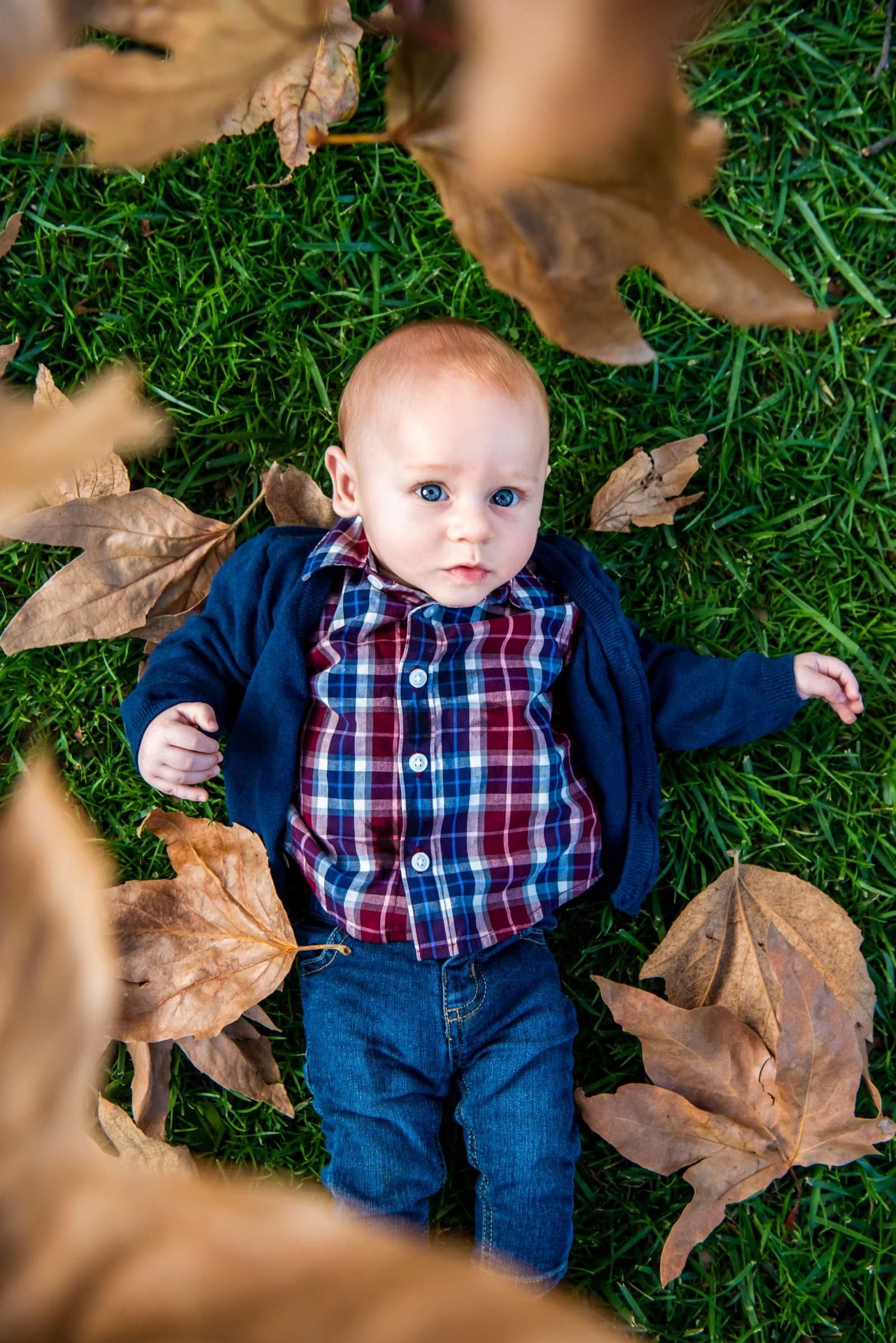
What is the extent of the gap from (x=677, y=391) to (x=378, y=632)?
672mm

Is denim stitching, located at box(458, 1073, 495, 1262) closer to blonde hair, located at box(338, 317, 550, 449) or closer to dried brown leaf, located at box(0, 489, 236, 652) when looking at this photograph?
dried brown leaf, located at box(0, 489, 236, 652)

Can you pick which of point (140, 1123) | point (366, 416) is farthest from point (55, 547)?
point (140, 1123)

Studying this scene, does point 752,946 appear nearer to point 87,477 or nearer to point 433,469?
point 433,469

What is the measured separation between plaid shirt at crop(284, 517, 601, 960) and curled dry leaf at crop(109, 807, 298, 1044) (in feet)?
0.32

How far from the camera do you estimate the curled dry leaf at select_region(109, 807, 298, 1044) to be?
142 cm

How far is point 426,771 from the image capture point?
146cm

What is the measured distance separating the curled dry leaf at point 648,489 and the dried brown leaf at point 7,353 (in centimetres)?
97

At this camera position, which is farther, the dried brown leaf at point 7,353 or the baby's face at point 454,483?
the dried brown leaf at point 7,353

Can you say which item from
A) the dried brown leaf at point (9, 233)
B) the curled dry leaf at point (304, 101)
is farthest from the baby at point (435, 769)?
the dried brown leaf at point (9, 233)

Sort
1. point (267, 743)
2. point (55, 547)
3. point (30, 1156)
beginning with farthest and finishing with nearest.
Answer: point (55, 547), point (267, 743), point (30, 1156)

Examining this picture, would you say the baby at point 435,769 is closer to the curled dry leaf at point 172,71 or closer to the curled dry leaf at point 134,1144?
the curled dry leaf at point 134,1144

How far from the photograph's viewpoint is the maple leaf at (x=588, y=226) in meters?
0.18

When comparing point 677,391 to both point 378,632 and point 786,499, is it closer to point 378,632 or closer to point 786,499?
point 786,499

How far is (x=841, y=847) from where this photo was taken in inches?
65.9
